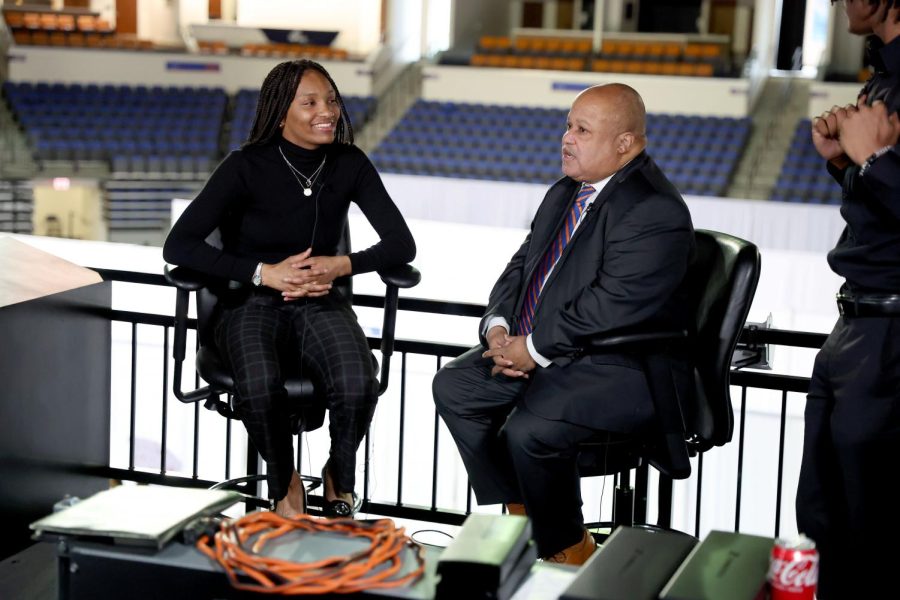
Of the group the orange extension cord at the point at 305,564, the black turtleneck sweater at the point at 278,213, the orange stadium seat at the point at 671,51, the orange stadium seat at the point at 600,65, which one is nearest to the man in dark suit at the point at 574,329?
the black turtleneck sweater at the point at 278,213

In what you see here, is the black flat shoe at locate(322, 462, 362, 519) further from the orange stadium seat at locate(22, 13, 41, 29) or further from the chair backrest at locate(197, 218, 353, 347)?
the orange stadium seat at locate(22, 13, 41, 29)

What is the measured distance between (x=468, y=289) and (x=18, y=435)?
497cm

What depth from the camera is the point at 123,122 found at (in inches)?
614

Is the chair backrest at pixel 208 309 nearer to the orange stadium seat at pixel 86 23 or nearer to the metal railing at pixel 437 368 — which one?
the metal railing at pixel 437 368

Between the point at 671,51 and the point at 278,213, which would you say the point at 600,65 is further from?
the point at 278,213

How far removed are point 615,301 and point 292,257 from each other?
750 millimetres

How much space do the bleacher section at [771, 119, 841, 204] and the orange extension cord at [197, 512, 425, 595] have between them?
11.7m

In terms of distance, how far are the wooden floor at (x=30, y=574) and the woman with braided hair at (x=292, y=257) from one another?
20.2 inches

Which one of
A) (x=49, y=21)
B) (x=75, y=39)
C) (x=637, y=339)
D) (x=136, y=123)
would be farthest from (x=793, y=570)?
(x=49, y=21)

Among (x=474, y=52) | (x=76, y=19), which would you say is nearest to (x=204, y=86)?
(x=76, y=19)

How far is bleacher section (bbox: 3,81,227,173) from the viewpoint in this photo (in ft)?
47.4

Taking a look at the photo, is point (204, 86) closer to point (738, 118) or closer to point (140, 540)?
point (738, 118)

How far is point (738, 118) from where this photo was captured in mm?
15766

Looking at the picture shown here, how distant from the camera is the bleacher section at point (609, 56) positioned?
16594mm
